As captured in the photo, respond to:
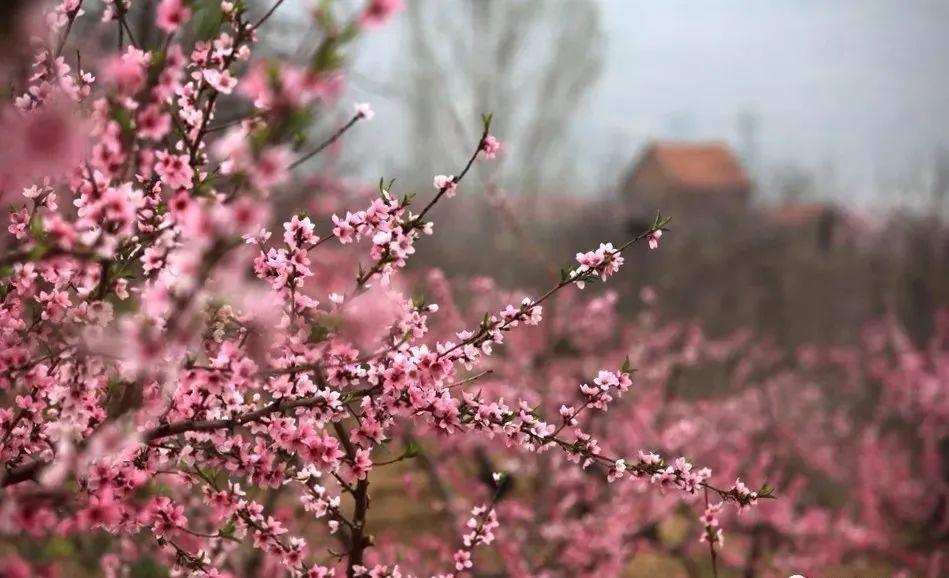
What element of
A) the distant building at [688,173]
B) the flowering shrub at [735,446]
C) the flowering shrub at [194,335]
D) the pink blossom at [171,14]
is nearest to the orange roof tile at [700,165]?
the distant building at [688,173]

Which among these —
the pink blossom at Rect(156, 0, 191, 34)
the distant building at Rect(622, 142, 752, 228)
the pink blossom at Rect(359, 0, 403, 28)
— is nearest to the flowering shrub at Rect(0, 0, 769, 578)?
the pink blossom at Rect(156, 0, 191, 34)

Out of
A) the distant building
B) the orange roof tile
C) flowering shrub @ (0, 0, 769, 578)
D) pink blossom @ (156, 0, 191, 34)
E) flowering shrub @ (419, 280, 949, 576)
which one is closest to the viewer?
pink blossom @ (156, 0, 191, 34)

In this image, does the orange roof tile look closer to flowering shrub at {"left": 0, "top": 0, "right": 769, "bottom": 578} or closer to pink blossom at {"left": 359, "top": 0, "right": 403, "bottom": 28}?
flowering shrub at {"left": 0, "top": 0, "right": 769, "bottom": 578}

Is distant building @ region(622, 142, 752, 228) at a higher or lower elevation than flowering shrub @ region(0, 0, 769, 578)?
higher

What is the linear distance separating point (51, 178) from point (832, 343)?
13740 millimetres

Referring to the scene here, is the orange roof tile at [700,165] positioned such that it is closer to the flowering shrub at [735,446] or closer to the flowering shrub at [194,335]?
the flowering shrub at [735,446]

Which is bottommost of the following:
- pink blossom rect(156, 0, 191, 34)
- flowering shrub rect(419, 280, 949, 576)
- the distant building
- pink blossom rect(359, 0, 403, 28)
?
pink blossom rect(359, 0, 403, 28)

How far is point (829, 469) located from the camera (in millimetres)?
11328

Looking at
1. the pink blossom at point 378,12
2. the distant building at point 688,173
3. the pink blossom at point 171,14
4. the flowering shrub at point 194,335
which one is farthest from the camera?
the distant building at point 688,173

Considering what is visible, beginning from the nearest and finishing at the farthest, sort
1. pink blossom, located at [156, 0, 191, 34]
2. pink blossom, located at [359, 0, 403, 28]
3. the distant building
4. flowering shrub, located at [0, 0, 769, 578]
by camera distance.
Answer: pink blossom, located at [359, 0, 403, 28] < pink blossom, located at [156, 0, 191, 34] < flowering shrub, located at [0, 0, 769, 578] < the distant building

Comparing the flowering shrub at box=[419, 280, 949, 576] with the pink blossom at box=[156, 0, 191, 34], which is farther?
the flowering shrub at box=[419, 280, 949, 576]

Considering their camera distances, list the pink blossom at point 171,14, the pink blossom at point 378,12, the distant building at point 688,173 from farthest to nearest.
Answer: the distant building at point 688,173 < the pink blossom at point 171,14 < the pink blossom at point 378,12

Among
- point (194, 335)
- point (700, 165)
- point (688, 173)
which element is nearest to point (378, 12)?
point (194, 335)

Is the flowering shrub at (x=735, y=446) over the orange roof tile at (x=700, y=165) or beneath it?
beneath
